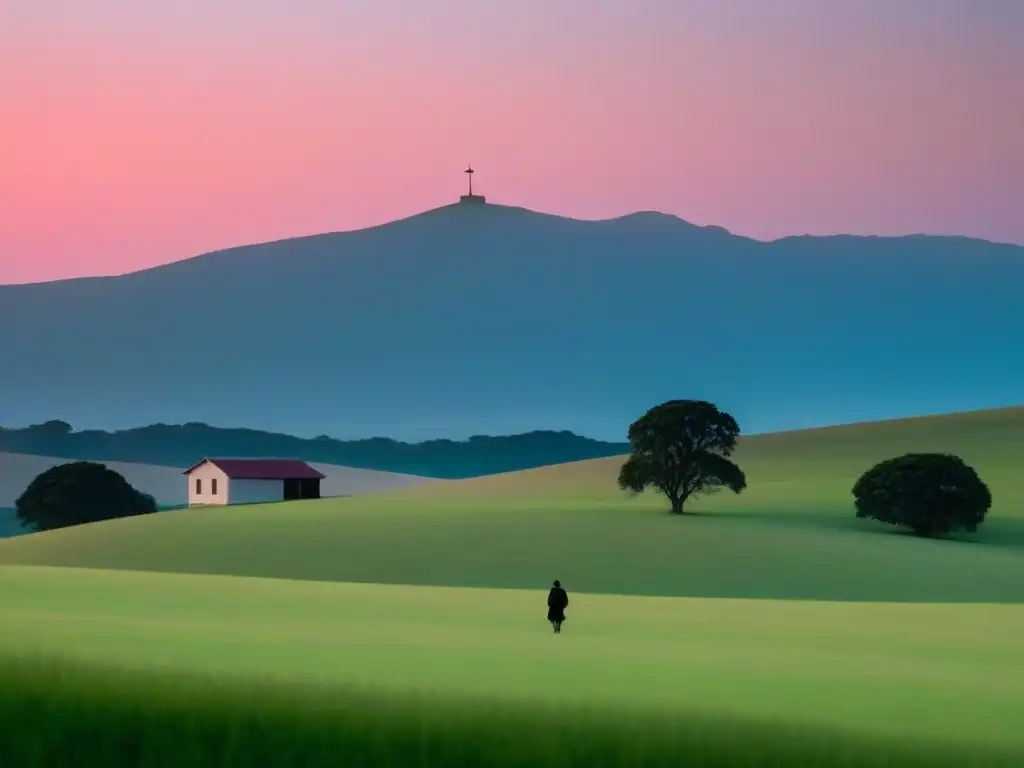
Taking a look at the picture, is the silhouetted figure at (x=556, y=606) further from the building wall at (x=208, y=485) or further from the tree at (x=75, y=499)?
the tree at (x=75, y=499)

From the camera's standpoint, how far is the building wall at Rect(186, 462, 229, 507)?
106 metres

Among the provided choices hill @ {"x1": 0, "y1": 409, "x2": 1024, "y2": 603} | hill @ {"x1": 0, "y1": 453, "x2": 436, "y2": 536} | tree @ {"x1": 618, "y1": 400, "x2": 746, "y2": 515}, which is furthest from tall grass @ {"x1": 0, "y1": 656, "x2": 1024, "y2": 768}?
hill @ {"x1": 0, "y1": 453, "x2": 436, "y2": 536}

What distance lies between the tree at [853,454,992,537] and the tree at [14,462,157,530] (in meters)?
55.5

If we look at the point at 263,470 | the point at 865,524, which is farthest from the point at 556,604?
the point at 263,470

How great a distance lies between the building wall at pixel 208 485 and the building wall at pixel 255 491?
23.6 inches

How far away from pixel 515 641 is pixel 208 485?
85.1m

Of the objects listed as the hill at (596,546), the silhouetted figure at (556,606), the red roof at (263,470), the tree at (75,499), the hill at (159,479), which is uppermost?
the hill at (159,479)

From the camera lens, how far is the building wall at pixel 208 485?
106 meters

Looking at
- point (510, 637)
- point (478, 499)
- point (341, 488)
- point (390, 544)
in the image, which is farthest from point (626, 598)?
point (341, 488)

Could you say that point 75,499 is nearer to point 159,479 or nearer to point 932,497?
point 932,497

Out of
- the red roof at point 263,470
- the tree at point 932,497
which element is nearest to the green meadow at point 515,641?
the tree at point 932,497

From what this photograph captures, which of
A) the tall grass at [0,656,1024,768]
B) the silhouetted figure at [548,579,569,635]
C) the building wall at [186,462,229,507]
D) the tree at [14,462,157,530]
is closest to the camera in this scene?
the tall grass at [0,656,1024,768]

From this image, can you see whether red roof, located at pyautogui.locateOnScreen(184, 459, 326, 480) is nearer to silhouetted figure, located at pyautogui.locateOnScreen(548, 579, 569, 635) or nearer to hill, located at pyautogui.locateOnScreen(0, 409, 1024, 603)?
hill, located at pyautogui.locateOnScreen(0, 409, 1024, 603)

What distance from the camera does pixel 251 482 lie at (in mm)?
106250
